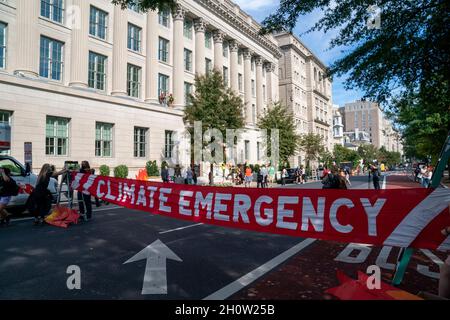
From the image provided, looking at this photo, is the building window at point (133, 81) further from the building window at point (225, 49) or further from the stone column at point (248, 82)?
the stone column at point (248, 82)

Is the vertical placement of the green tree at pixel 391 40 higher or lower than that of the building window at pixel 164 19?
lower

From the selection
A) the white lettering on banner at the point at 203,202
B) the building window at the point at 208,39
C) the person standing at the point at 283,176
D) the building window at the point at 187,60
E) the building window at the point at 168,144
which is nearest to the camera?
the white lettering on banner at the point at 203,202

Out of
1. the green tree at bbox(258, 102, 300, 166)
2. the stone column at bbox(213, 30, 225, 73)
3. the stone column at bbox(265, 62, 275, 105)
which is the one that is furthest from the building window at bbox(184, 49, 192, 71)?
the stone column at bbox(265, 62, 275, 105)

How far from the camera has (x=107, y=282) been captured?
4.62 meters

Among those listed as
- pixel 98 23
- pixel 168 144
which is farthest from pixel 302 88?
pixel 98 23

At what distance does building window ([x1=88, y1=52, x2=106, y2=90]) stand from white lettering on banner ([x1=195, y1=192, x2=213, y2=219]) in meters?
23.1

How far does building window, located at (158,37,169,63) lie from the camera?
31773mm

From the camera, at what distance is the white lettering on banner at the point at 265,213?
5129 mm

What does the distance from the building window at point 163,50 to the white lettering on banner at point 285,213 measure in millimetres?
29645

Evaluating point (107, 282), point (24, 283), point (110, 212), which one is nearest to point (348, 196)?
point (107, 282)

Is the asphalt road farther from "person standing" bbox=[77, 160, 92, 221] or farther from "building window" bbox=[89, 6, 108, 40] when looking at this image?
"building window" bbox=[89, 6, 108, 40]

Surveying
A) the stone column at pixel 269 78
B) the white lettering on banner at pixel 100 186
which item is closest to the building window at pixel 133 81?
the white lettering on banner at pixel 100 186

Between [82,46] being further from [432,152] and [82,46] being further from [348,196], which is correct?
[432,152]

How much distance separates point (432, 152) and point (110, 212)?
28.2 meters
